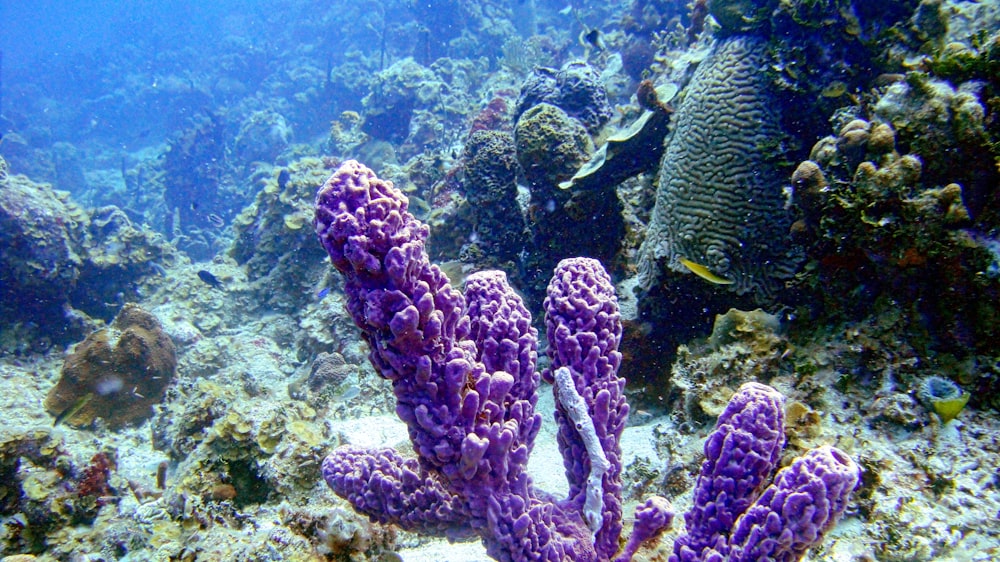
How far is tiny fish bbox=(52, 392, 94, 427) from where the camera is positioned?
252 inches

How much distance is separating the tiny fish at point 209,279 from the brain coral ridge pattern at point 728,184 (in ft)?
27.9

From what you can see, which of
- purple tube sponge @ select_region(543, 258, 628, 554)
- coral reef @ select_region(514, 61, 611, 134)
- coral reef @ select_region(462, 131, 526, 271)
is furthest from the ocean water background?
purple tube sponge @ select_region(543, 258, 628, 554)

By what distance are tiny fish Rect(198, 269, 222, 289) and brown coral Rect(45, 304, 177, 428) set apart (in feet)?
8.28

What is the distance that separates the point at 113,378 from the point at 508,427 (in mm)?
7030

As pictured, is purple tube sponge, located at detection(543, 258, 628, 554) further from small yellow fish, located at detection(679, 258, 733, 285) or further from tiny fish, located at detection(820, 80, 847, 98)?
tiny fish, located at detection(820, 80, 847, 98)

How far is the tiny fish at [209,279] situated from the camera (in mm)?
9680

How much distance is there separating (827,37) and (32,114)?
4369 cm

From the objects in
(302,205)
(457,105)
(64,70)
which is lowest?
(302,205)

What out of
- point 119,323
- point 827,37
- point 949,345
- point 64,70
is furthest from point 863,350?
point 64,70

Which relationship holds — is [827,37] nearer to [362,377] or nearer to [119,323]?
[362,377]

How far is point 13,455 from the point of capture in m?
4.04

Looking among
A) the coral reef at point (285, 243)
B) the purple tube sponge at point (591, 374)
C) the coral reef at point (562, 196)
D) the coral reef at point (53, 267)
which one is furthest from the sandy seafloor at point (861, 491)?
the coral reef at point (53, 267)

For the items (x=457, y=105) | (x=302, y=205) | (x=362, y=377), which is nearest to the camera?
(x=362, y=377)

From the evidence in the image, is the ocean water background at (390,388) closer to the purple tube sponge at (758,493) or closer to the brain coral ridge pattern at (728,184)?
the brain coral ridge pattern at (728,184)
